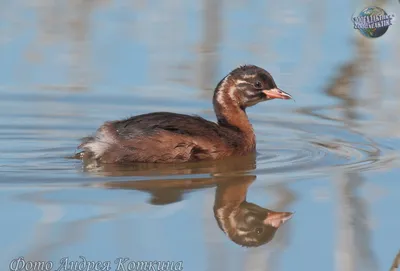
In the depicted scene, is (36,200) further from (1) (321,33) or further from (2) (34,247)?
(1) (321,33)

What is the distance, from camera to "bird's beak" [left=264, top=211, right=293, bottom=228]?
7.76m

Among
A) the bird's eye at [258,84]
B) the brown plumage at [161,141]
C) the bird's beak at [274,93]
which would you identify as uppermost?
the bird's eye at [258,84]

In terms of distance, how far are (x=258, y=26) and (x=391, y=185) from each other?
549 cm

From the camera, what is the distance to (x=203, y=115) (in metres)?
11.3

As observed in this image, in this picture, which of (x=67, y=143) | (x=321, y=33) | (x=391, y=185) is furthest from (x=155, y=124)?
(x=321, y=33)

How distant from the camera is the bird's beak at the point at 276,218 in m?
7.76

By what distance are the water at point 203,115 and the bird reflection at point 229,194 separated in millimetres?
27
